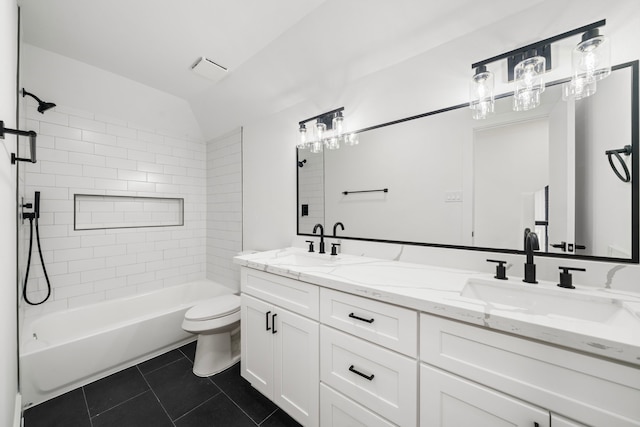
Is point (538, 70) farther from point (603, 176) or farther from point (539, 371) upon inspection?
point (539, 371)

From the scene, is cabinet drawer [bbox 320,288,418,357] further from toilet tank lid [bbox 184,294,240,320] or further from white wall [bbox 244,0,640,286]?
toilet tank lid [bbox 184,294,240,320]

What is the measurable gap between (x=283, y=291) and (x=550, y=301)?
1.20 metres

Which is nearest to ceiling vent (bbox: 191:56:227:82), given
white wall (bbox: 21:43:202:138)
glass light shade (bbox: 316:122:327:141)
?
A: white wall (bbox: 21:43:202:138)


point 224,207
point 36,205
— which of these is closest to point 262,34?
point 224,207

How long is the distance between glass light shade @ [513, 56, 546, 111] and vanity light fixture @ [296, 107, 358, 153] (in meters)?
0.91

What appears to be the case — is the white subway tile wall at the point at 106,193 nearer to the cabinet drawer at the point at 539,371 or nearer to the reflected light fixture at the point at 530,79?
the cabinet drawer at the point at 539,371

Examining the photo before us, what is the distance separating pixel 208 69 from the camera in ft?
6.51

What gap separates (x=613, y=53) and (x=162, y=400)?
2.99 meters

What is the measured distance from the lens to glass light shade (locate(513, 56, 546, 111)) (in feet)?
3.47

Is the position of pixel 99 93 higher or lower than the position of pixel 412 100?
higher

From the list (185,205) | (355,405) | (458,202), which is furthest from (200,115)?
(355,405)

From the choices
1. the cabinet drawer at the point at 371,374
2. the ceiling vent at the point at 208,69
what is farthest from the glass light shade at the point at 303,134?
the cabinet drawer at the point at 371,374

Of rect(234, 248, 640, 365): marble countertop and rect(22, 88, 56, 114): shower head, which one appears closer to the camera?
rect(234, 248, 640, 365): marble countertop

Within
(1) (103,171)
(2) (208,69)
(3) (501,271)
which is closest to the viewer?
(3) (501,271)
